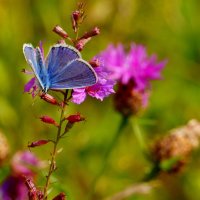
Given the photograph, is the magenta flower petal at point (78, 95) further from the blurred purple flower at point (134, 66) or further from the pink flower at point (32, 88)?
the blurred purple flower at point (134, 66)

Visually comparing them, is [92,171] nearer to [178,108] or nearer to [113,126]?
[113,126]

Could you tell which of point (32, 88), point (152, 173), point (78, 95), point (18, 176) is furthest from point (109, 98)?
point (78, 95)

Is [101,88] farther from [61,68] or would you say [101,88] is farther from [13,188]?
[13,188]

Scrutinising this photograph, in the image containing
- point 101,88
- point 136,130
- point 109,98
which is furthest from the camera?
point 109,98

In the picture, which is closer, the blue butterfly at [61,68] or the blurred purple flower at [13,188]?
the blue butterfly at [61,68]

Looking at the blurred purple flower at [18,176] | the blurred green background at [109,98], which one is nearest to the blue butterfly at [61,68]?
the blurred purple flower at [18,176]

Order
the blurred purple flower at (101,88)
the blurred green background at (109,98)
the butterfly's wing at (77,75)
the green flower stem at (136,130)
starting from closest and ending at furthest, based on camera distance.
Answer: the butterfly's wing at (77,75) < the blurred purple flower at (101,88) < the green flower stem at (136,130) < the blurred green background at (109,98)
